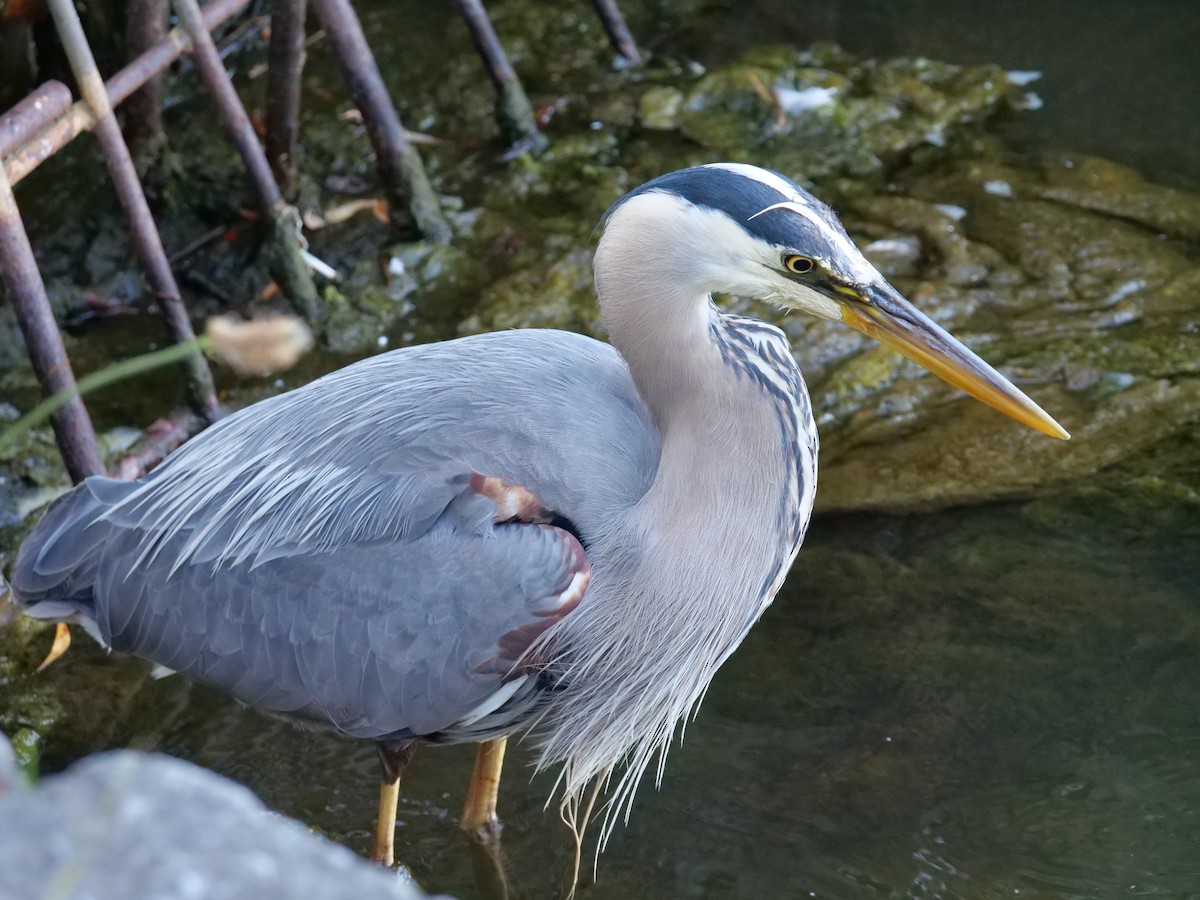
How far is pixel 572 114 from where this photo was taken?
16.7 feet

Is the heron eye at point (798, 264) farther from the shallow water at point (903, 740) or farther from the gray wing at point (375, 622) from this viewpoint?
the shallow water at point (903, 740)

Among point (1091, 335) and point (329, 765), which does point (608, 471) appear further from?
point (1091, 335)

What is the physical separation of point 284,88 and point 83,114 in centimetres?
96

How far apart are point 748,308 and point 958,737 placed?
1.78 m

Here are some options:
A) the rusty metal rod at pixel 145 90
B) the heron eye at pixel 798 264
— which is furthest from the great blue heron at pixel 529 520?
the rusty metal rod at pixel 145 90

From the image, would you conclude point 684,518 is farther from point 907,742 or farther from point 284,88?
point 284,88

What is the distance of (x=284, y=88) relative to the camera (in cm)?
430

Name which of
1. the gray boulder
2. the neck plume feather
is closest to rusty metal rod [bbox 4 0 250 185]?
the neck plume feather

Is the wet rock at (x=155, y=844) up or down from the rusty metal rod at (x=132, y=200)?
up

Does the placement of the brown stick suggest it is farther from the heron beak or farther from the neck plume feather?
the heron beak

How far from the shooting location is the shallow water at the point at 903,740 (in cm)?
283

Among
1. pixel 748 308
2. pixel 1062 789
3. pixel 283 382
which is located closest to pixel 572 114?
pixel 748 308

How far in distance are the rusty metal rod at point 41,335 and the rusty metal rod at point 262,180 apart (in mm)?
848

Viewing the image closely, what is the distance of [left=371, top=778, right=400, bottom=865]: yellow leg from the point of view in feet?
9.14
